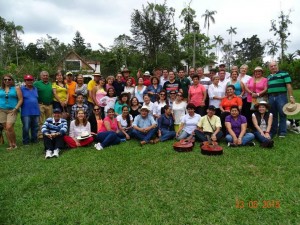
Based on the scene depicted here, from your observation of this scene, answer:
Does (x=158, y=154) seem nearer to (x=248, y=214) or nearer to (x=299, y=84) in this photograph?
(x=248, y=214)

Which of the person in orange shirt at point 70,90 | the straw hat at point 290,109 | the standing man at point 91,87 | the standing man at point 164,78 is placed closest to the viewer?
the straw hat at point 290,109

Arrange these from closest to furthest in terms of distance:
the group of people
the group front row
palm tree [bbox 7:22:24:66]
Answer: the group front row < the group of people < palm tree [bbox 7:22:24:66]

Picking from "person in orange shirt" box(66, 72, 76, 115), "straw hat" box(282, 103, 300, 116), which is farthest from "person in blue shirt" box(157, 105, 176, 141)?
A: "straw hat" box(282, 103, 300, 116)

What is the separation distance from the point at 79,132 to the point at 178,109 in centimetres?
292

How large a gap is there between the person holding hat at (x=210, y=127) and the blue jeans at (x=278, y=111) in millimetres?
1629

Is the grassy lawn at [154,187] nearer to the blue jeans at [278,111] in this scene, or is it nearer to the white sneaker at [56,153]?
the white sneaker at [56,153]

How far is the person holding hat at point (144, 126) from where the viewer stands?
743 cm

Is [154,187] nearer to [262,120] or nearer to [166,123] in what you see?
[166,123]

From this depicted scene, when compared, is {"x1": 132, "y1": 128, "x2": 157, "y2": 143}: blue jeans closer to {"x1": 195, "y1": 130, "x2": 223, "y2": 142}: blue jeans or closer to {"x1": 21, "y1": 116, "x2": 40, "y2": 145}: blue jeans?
{"x1": 195, "y1": 130, "x2": 223, "y2": 142}: blue jeans

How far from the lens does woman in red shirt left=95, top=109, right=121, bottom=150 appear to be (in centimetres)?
699

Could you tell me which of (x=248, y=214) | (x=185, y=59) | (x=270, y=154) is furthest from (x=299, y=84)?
(x=248, y=214)
